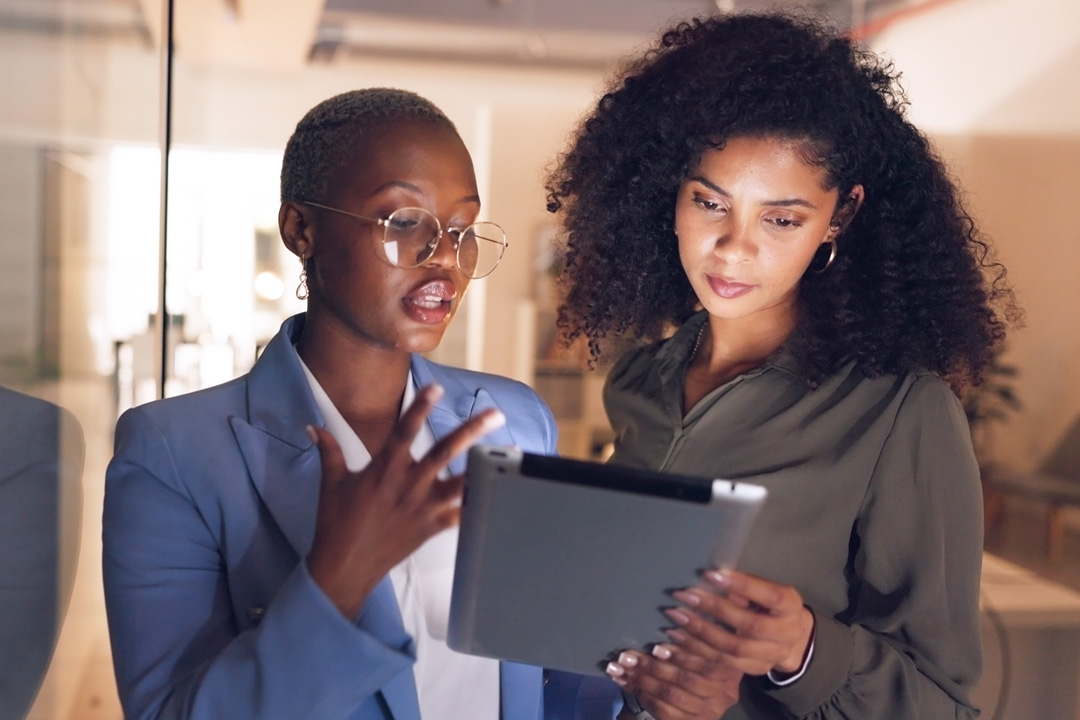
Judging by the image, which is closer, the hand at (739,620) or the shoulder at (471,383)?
the hand at (739,620)

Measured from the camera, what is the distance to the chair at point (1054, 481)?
3.70m

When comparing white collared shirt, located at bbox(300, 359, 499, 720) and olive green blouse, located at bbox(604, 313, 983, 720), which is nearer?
white collared shirt, located at bbox(300, 359, 499, 720)

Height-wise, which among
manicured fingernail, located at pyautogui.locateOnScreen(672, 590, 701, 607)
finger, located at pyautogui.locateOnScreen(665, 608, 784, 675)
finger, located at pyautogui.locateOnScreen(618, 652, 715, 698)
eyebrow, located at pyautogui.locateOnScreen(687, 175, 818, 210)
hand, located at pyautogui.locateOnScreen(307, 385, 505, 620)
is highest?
eyebrow, located at pyautogui.locateOnScreen(687, 175, 818, 210)

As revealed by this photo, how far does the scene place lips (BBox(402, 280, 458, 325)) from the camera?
3.57ft

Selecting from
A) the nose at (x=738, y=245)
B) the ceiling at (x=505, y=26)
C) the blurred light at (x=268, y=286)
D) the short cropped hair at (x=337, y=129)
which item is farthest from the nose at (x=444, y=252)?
the ceiling at (x=505, y=26)

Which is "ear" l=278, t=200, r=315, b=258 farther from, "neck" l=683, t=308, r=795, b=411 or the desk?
the desk

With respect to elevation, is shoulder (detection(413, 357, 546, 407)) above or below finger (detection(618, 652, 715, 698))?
above

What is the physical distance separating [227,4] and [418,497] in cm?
317

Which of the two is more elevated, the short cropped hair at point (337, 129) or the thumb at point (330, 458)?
the short cropped hair at point (337, 129)

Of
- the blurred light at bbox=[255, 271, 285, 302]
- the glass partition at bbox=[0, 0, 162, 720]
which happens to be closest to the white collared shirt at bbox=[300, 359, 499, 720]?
the glass partition at bbox=[0, 0, 162, 720]

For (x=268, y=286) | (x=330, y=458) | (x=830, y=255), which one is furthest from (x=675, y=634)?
(x=268, y=286)

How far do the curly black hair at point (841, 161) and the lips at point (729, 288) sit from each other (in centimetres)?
14

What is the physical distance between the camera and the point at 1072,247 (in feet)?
7.60

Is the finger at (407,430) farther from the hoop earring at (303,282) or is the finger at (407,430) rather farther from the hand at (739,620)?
the hoop earring at (303,282)
